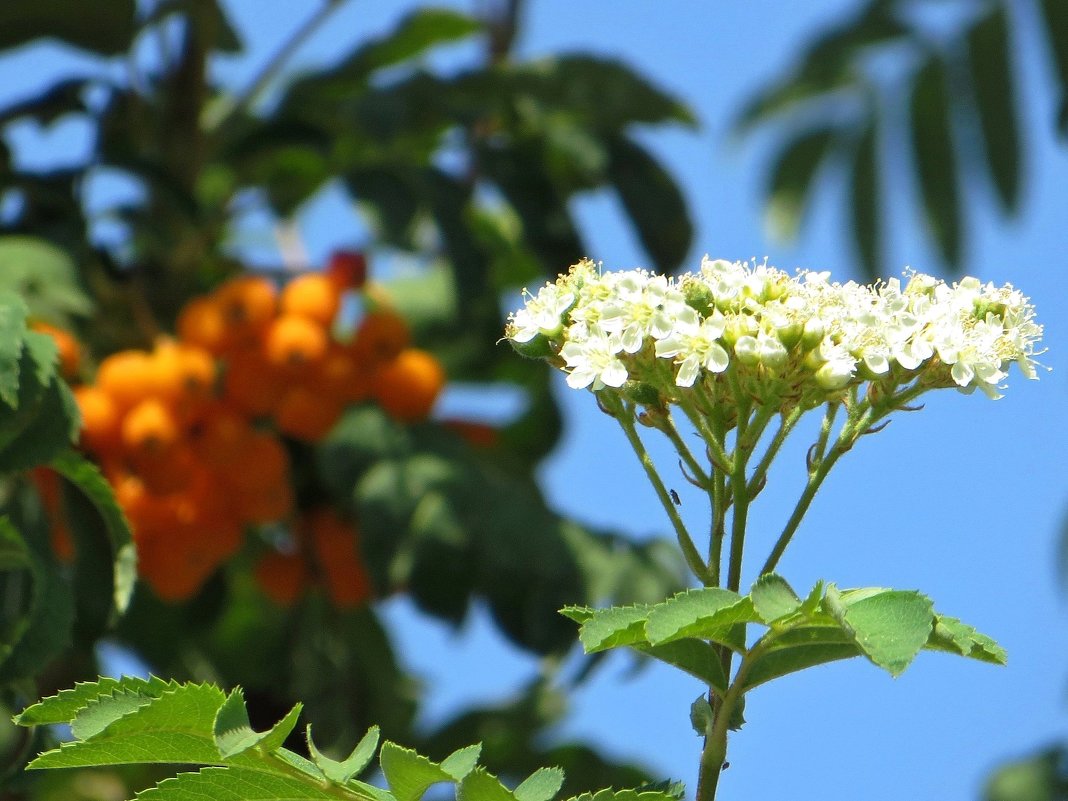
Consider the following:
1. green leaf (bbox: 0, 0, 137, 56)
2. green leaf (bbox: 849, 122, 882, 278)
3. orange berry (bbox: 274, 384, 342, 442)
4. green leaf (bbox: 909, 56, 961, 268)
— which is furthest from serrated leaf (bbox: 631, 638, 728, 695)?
green leaf (bbox: 849, 122, 882, 278)

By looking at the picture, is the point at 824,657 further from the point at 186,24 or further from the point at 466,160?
the point at 186,24

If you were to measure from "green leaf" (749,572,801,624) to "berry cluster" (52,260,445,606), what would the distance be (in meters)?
1.93

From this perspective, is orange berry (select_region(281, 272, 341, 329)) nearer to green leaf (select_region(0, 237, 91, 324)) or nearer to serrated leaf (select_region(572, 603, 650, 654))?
green leaf (select_region(0, 237, 91, 324))

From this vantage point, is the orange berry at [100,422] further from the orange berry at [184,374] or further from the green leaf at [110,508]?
the green leaf at [110,508]

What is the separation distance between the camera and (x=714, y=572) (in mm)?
1499

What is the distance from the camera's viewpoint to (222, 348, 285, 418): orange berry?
3348 mm

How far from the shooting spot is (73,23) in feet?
10.8

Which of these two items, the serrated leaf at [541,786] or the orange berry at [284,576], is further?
the orange berry at [284,576]

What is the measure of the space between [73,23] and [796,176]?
2941mm

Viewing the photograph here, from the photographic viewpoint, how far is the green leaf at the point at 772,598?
1280 millimetres

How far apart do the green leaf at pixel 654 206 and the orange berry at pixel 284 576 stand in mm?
1002

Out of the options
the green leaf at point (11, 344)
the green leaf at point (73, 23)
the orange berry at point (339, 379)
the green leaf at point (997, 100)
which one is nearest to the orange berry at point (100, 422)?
the orange berry at point (339, 379)

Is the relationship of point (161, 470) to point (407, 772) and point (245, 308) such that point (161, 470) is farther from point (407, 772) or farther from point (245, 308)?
point (407, 772)

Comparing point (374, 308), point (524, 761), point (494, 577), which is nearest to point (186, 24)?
point (374, 308)
